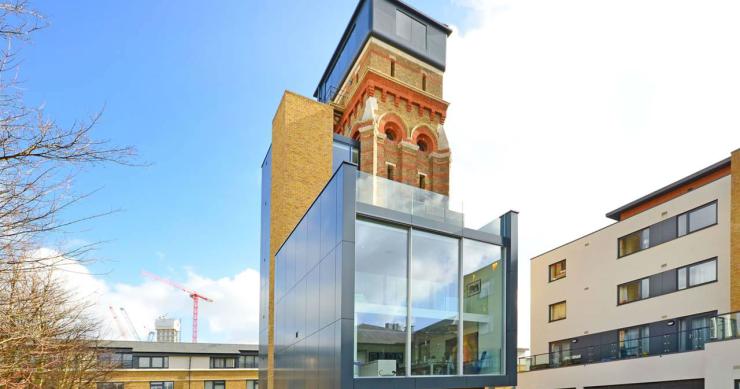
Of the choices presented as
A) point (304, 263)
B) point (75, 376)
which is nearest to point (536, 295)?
point (304, 263)

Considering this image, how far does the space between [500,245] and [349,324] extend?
578cm

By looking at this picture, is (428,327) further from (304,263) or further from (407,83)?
(407,83)

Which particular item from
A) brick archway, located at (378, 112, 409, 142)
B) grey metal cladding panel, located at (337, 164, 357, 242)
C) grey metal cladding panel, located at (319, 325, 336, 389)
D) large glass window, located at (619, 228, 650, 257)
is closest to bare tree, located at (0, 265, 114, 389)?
grey metal cladding panel, located at (319, 325, 336, 389)

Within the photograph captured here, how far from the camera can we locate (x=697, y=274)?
22.2 metres

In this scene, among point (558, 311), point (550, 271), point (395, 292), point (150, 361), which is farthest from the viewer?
point (150, 361)

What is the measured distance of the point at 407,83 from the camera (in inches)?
999

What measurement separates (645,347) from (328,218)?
60.1ft

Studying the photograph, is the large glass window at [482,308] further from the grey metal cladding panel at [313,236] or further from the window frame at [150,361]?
the window frame at [150,361]

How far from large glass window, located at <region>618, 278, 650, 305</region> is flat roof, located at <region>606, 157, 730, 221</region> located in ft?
17.9

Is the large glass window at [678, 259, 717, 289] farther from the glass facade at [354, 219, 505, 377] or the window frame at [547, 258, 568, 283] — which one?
the glass facade at [354, 219, 505, 377]

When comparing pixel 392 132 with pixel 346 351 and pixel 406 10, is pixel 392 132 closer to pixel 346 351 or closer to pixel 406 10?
pixel 406 10

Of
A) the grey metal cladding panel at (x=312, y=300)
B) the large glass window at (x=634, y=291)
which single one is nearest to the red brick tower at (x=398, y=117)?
the grey metal cladding panel at (x=312, y=300)

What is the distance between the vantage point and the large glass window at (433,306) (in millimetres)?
13305

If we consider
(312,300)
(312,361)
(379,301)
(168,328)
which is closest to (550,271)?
(312,300)
